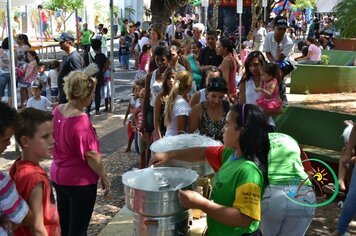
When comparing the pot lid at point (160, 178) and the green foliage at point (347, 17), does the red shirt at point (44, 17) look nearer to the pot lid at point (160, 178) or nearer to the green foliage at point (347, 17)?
the green foliage at point (347, 17)

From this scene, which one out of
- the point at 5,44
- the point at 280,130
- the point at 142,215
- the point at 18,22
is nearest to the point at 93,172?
the point at 142,215

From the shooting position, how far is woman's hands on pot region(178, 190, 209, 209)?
240 cm

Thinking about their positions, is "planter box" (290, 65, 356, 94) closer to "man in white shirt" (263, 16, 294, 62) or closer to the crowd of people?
"man in white shirt" (263, 16, 294, 62)

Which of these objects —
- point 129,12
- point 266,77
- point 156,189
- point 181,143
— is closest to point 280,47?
point 266,77

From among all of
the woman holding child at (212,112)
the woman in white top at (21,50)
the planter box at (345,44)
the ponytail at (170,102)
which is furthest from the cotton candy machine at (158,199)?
the planter box at (345,44)

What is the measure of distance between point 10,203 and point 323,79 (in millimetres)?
11725

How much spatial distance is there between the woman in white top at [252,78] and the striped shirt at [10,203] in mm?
3973

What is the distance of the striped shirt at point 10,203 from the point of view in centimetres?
213

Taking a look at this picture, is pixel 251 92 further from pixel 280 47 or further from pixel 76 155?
pixel 76 155

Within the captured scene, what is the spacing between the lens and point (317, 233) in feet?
15.7

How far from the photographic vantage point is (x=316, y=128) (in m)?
6.48

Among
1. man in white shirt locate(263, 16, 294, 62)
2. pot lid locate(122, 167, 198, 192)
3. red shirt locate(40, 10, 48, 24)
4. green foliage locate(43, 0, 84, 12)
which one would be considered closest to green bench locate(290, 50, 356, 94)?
man in white shirt locate(263, 16, 294, 62)

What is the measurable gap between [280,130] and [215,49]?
2.10 meters

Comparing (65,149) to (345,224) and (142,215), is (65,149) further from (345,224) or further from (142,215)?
(345,224)
